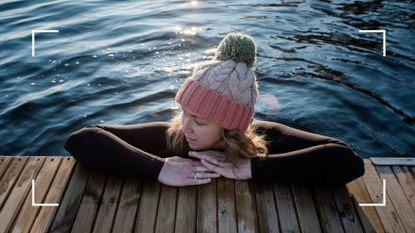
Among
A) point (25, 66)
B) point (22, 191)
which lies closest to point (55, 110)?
point (25, 66)

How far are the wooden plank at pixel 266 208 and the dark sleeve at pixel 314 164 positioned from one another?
0.09 metres

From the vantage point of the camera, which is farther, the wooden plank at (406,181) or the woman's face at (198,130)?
the wooden plank at (406,181)

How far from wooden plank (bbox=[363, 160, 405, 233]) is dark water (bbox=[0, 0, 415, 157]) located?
5.24ft

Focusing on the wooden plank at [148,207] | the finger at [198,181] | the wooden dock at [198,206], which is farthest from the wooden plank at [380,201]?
the wooden plank at [148,207]

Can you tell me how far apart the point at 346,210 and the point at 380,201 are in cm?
42

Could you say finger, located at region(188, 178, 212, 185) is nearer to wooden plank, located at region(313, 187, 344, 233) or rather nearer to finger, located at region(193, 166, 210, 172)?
finger, located at region(193, 166, 210, 172)

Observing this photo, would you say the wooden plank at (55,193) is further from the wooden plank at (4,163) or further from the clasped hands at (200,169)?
the clasped hands at (200,169)

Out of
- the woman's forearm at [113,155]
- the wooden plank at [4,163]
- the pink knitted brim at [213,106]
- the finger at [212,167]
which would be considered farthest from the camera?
the wooden plank at [4,163]

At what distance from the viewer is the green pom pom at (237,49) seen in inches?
148

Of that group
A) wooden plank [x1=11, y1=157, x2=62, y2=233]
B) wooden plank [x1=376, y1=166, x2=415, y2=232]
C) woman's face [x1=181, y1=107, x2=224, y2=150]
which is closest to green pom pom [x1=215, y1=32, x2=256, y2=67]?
woman's face [x1=181, y1=107, x2=224, y2=150]

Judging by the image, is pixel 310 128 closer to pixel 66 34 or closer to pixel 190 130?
pixel 190 130

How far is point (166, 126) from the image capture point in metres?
4.39

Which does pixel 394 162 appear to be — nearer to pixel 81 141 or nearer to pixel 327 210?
pixel 327 210

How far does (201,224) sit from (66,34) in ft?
23.8
